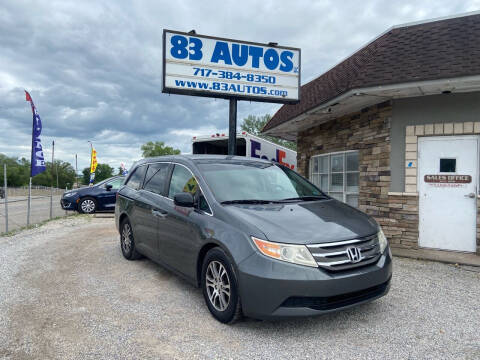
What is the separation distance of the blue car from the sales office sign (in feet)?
21.0

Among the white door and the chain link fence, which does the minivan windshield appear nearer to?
the white door

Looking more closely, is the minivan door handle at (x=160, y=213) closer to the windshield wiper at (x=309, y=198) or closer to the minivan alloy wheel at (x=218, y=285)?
the minivan alloy wheel at (x=218, y=285)

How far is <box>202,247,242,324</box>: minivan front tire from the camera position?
3.14m

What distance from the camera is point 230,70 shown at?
348 inches

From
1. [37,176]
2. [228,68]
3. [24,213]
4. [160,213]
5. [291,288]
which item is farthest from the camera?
[37,176]

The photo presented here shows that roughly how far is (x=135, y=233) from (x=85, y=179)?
131 m

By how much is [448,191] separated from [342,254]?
14.7 ft

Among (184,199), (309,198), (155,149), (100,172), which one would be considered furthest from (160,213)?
(100,172)

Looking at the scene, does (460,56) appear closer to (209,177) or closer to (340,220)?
(340,220)

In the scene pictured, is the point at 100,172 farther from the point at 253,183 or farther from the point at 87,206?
the point at 253,183

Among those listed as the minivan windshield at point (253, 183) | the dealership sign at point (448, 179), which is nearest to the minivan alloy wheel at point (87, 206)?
the minivan windshield at point (253, 183)

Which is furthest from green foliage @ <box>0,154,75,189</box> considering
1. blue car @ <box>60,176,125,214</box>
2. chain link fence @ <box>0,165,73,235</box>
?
blue car @ <box>60,176,125,214</box>

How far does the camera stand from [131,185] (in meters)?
5.93

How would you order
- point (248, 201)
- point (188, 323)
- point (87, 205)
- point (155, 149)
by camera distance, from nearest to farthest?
point (188, 323)
point (248, 201)
point (87, 205)
point (155, 149)
